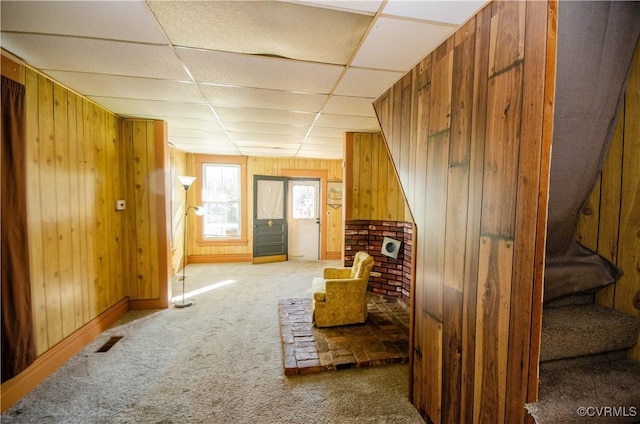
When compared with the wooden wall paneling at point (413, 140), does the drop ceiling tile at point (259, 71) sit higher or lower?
higher

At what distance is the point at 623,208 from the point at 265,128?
3.54 meters

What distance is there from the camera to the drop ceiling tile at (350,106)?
8.74 ft

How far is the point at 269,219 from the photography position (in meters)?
6.28

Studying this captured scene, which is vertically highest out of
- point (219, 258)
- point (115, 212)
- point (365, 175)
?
point (365, 175)

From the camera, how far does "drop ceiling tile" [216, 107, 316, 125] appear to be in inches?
120

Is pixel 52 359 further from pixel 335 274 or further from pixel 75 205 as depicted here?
pixel 335 274

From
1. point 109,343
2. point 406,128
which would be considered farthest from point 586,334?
point 109,343

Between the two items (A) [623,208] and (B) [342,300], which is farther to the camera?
(B) [342,300]

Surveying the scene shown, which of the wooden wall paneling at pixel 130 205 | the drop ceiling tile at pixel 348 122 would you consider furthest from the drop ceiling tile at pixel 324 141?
the wooden wall paneling at pixel 130 205

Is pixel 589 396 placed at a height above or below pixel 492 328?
below

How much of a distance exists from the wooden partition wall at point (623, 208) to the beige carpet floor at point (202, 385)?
138 cm

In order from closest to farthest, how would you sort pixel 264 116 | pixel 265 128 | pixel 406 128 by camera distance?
pixel 406 128
pixel 264 116
pixel 265 128

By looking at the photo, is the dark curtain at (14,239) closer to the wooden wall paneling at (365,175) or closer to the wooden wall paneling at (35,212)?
the wooden wall paneling at (35,212)

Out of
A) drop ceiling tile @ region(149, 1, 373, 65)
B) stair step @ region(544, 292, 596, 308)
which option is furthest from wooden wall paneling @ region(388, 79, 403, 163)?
stair step @ region(544, 292, 596, 308)
